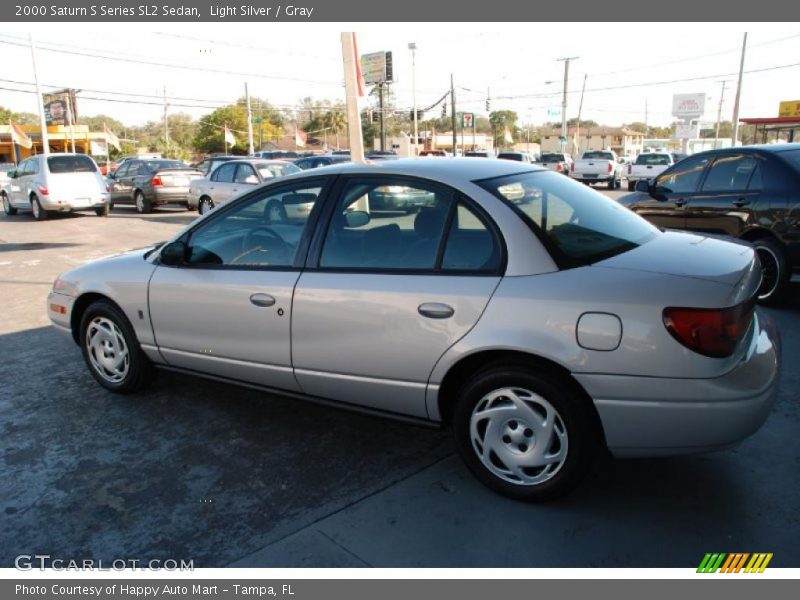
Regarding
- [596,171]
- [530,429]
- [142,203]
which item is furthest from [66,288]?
[596,171]

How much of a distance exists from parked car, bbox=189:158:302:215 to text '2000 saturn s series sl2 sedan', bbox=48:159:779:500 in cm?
1047

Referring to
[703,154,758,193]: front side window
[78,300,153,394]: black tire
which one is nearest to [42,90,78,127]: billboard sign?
[78,300,153,394]: black tire

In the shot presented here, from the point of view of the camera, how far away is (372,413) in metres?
3.50

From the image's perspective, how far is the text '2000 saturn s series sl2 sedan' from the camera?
2756 millimetres

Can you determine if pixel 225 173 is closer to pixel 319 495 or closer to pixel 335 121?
pixel 319 495

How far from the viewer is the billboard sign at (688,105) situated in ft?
201

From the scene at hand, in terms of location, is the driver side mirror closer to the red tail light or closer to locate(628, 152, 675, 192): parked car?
the red tail light

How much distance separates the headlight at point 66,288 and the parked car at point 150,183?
48.6 ft

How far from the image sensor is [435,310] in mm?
3111

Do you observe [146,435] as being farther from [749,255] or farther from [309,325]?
[749,255]

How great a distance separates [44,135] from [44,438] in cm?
3257

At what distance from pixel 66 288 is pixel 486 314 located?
3377 mm

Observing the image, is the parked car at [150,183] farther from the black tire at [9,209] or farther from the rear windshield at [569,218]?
the rear windshield at [569,218]

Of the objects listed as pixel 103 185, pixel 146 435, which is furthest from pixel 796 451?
pixel 103 185
